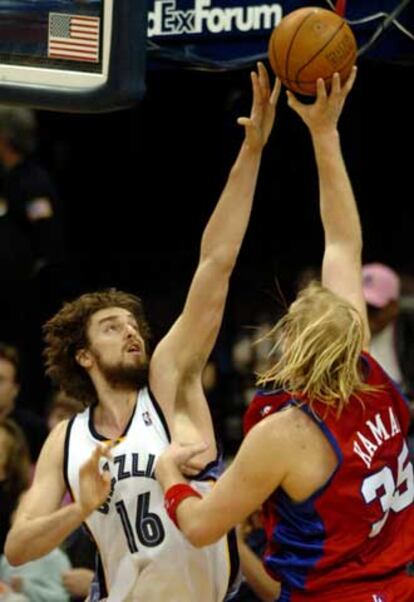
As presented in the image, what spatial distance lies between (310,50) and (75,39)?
2.90ft

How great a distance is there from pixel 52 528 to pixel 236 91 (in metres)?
4.90

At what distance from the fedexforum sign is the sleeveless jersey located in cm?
252

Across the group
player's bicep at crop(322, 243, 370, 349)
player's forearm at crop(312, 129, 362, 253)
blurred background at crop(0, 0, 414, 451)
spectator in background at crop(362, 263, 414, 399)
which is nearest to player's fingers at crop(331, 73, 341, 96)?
player's forearm at crop(312, 129, 362, 253)

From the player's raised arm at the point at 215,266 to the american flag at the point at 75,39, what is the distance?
63cm

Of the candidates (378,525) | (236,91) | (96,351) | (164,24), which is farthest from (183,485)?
(236,91)

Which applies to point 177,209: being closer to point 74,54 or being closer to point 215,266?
point 74,54

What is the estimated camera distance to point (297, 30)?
6.28 m

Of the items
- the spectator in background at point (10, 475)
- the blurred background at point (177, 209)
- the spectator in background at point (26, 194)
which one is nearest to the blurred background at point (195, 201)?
the blurred background at point (177, 209)

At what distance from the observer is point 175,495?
5.54m

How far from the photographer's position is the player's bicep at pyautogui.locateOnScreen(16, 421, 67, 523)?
6.19 metres

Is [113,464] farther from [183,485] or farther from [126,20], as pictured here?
[126,20]

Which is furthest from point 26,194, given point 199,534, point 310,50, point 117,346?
point 199,534

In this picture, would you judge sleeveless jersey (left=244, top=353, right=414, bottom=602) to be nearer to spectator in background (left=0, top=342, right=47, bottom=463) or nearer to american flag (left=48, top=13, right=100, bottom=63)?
american flag (left=48, top=13, right=100, bottom=63)

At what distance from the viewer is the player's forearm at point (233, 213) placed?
6281 millimetres
